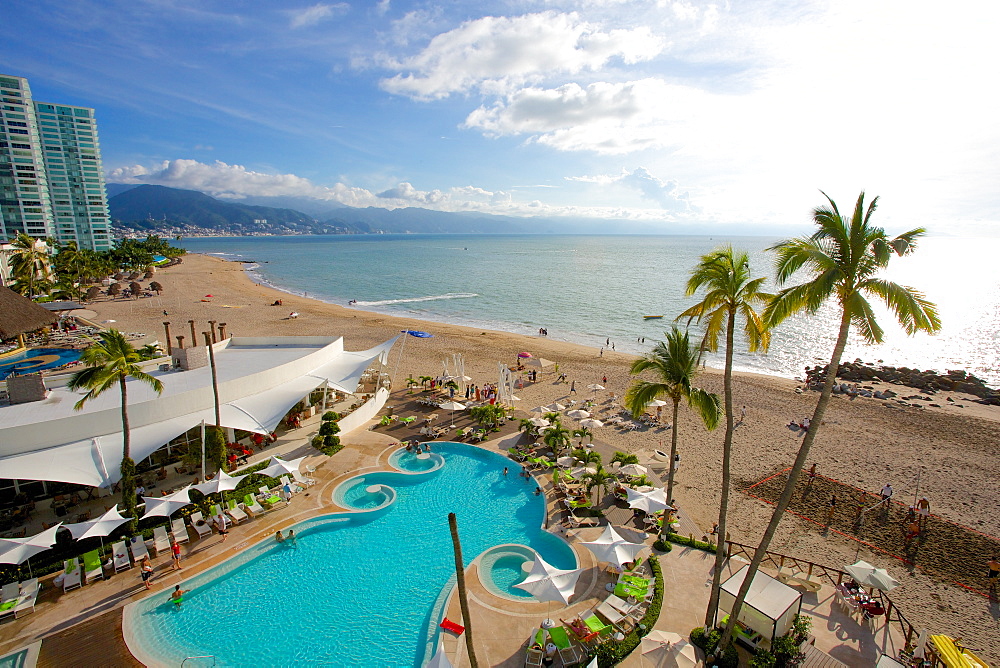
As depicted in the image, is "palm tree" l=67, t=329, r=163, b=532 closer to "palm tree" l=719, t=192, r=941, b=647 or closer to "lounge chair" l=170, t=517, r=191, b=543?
"lounge chair" l=170, t=517, r=191, b=543

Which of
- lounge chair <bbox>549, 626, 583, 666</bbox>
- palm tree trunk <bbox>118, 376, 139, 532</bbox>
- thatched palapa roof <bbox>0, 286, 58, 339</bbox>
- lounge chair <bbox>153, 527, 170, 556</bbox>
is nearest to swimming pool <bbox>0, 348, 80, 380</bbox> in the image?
thatched palapa roof <bbox>0, 286, 58, 339</bbox>

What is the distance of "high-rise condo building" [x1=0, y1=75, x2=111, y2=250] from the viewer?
9688 cm

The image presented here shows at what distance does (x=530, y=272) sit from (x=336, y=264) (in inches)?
2736

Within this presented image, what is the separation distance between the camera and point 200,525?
1655 centimetres

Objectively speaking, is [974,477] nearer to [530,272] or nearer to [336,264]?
[530,272]

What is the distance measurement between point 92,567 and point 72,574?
46 centimetres

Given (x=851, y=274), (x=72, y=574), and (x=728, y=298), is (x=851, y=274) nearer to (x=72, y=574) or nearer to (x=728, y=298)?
(x=728, y=298)

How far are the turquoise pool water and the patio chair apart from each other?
212cm

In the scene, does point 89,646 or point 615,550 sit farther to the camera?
point 615,550

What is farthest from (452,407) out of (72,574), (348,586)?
(72,574)

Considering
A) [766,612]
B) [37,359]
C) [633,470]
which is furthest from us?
[37,359]

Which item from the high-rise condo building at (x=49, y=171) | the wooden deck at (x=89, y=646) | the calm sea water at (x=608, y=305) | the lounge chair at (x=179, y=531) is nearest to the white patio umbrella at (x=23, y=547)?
the wooden deck at (x=89, y=646)

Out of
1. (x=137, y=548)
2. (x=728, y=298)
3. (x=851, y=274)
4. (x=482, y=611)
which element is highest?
(x=851, y=274)

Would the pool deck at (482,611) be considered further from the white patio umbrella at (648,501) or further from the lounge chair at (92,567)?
the white patio umbrella at (648,501)
